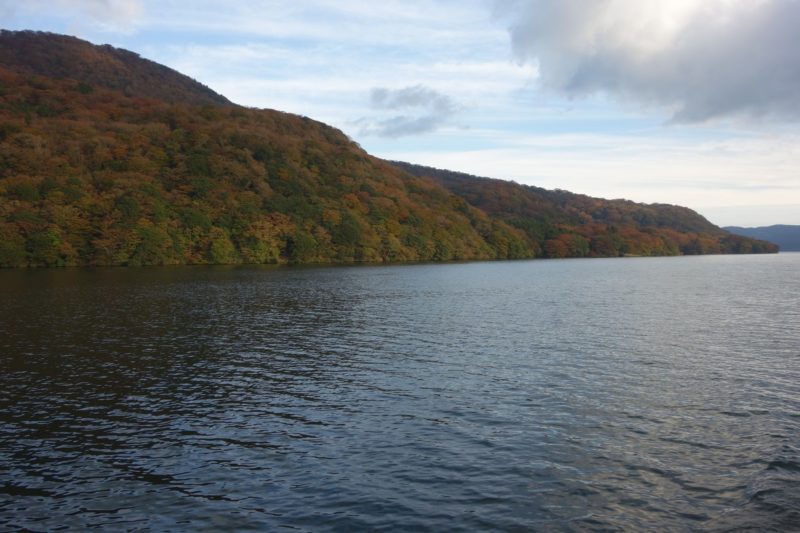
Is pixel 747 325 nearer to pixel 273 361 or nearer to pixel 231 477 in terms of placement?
pixel 273 361

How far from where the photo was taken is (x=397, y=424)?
866 inches

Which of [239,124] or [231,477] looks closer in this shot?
[231,477]

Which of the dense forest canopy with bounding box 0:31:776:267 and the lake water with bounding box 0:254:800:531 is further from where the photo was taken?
the dense forest canopy with bounding box 0:31:776:267

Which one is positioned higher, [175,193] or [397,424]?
[175,193]

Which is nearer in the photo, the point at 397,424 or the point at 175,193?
the point at 397,424

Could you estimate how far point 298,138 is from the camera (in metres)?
196

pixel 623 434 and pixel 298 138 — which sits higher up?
pixel 298 138

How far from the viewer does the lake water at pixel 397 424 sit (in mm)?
15273

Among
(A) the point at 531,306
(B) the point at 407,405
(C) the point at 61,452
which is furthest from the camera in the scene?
(A) the point at 531,306

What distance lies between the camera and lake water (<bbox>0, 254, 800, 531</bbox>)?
15273 mm

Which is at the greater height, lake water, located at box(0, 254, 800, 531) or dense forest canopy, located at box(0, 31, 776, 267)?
dense forest canopy, located at box(0, 31, 776, 267)

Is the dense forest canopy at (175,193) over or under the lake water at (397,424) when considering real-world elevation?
over

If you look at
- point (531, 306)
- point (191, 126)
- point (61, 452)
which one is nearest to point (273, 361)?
point (61, 452)

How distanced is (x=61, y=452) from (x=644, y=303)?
5695 centimetres
